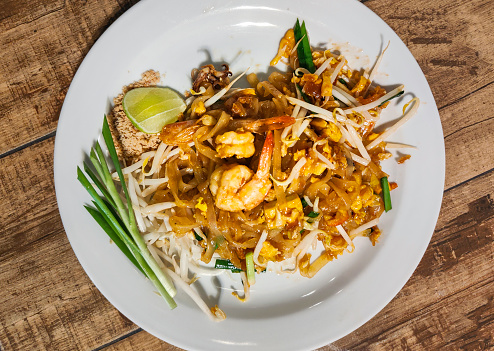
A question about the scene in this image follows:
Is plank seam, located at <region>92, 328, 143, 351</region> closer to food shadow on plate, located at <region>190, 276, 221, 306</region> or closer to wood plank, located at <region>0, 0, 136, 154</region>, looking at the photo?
food shadow on plate, located at <region>190, 276, 221, 306</region>

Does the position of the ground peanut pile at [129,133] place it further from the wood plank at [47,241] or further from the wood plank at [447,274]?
the wood plank at [447,274]

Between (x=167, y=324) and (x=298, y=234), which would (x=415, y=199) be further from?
(x=167, y=324)

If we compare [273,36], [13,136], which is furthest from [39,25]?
[273,36]

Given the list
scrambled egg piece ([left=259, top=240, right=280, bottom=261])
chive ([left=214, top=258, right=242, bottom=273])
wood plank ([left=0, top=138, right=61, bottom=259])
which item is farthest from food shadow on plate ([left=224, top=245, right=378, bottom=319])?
wood plank ([left=0, top=138, right=61, bottom=259])

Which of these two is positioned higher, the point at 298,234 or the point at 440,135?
the point at 440,135

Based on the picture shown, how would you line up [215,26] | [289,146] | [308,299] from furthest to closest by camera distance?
[308,299] → [215,26] → [289,146]

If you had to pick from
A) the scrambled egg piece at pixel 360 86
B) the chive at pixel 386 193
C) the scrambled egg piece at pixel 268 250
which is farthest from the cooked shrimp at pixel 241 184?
the chive at pixel 386 193

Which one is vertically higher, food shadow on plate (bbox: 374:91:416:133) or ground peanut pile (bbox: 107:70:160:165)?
ground peanut pile (bbox: 107:70:160:165)
